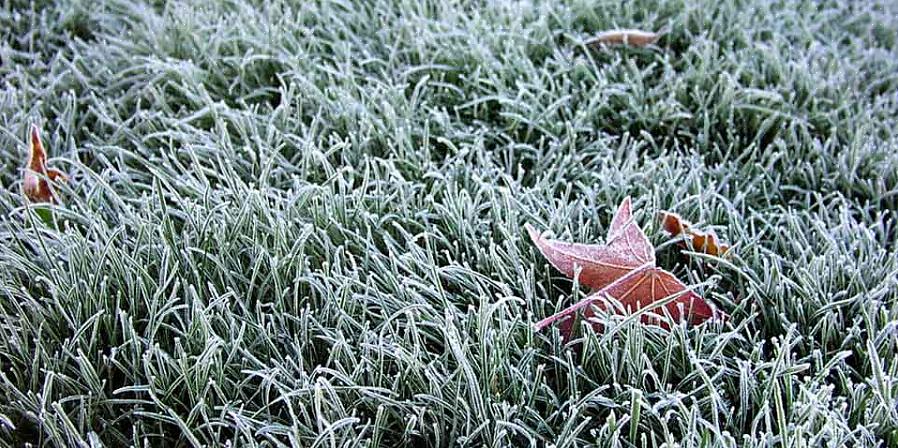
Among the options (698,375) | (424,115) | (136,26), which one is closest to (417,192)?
(424,115)

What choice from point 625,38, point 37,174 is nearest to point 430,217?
point 37,174

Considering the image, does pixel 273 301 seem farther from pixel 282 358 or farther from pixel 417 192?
pixel 417 192

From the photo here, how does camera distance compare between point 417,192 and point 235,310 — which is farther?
point 417,192

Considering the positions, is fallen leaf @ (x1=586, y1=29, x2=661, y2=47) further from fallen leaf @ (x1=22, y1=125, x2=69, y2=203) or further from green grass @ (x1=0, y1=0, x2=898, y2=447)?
fallen leaf @ (x1=22, y1=125, x2=69, y2=203)

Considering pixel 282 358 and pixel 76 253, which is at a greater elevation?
pixel 76 253

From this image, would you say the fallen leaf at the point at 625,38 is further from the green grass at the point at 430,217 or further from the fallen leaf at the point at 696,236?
the fallen leaf at the point at 696,236

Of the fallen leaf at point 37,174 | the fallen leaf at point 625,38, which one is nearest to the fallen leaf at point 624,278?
the fallen leaf at point 625,38

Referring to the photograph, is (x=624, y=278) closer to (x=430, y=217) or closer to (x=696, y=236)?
(x=696, y=236)
